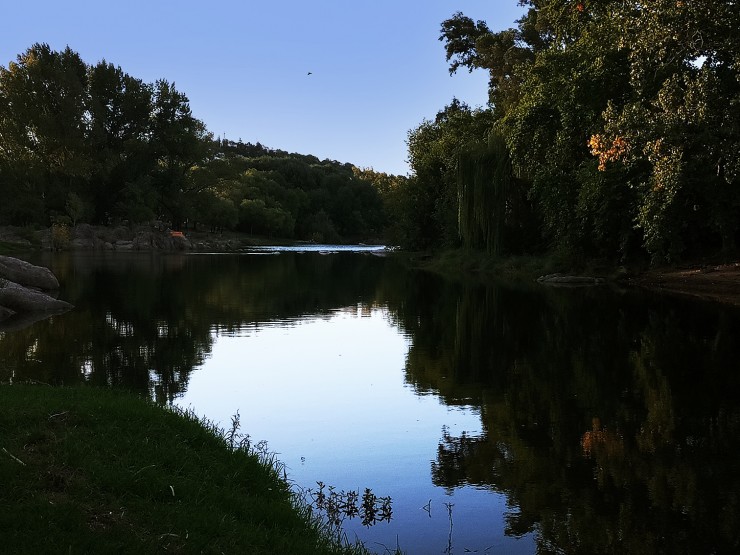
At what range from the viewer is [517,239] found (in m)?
44.0

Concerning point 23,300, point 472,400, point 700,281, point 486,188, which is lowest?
point 472,400

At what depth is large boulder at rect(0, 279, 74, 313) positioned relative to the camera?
20.3 meters

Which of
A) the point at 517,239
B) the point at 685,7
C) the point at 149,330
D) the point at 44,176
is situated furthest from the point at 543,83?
the point at 44,176

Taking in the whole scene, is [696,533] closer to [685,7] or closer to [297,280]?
[685,7]

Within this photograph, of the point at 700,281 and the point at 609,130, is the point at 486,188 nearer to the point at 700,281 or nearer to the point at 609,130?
the point at 700,281

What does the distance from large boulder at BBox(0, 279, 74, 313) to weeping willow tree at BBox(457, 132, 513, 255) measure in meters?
26.9

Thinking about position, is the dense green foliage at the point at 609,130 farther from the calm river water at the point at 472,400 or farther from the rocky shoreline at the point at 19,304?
the rocky shoreline at the point at 19,304

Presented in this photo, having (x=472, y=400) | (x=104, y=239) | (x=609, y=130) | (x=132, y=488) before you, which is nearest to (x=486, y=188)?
(x=609, y=130)

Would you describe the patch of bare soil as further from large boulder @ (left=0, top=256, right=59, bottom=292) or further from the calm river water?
large boulder @ (left=0, top=256, right=59, bottom=292)

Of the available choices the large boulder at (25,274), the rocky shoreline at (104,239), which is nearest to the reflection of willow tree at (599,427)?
the large boulder at (25,274)

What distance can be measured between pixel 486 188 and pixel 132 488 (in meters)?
38.0

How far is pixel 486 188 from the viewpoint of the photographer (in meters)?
41.6

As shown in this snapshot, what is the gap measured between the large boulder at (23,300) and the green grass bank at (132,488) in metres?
14.3

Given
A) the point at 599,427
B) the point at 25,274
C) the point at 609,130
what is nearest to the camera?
the point at 599,427
